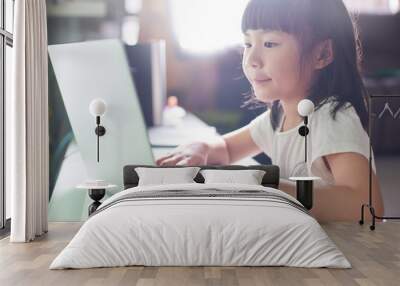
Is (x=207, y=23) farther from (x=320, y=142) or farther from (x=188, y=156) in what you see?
(x=320, y=142)

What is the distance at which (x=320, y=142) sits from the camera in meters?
7.32

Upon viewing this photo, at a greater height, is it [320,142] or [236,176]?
[320,142]

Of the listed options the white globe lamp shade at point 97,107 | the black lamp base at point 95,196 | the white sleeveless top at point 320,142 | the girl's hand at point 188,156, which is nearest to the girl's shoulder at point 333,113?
the white sleeveless top at point 320,142

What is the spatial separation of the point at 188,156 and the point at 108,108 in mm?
1204

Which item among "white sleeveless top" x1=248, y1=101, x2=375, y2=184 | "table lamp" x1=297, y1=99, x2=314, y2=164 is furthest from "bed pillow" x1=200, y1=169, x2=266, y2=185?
"table lamp" x1=297, y1=99, x2=314, y2=164

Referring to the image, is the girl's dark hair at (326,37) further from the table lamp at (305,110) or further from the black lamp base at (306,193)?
the black lamp base at (306,193)

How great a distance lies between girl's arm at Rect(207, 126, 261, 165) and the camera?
746cm

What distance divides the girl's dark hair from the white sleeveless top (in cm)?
10

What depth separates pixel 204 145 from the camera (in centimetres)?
752

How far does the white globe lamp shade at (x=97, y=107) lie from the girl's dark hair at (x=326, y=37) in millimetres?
2101

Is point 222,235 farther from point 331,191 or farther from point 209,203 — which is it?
point 331,191

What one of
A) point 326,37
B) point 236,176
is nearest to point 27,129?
point 236,176

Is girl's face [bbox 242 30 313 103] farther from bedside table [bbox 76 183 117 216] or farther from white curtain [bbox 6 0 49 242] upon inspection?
white curtain [bbox 6 0 49 242]

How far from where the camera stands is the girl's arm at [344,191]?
7.30m
